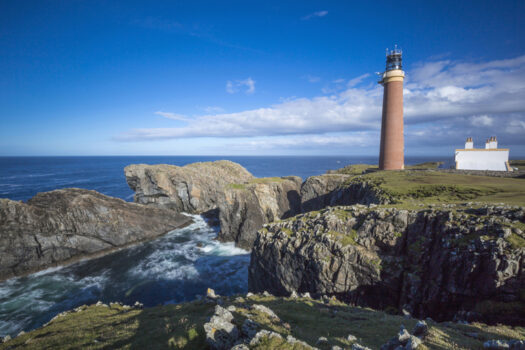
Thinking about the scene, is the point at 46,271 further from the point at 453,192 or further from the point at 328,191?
the point at 453,192

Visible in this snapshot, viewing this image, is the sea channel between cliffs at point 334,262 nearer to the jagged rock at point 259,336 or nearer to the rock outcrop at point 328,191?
the rock outcrop at point 328,191

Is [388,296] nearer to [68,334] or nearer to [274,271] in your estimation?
[274,271]

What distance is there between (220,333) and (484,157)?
211 feet

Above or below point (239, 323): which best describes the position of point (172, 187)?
above

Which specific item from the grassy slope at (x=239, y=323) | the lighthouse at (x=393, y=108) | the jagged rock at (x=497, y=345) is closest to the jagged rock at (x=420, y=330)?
the grassy slope at (x=239, y=323)

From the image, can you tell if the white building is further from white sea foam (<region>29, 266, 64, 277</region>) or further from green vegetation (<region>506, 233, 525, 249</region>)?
white sea foam (<region>29, 266, 64, 277</region>)

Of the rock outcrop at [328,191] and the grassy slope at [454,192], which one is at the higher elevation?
the grassy slope at [454,192]

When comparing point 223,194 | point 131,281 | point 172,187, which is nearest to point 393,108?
point 223,194

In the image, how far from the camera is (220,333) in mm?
9781

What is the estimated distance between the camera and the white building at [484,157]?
46.6 meters

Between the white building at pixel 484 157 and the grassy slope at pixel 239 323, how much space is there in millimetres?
49525

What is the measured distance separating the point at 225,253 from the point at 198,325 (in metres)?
37.7

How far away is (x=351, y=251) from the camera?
75.6 feet

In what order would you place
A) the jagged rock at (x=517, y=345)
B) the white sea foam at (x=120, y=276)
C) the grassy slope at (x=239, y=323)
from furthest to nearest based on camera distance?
the white sea foam at (x=120, y=276)
the grassy slope at (x=239, y=323)
the jagged rock at (x=517, y=345)
